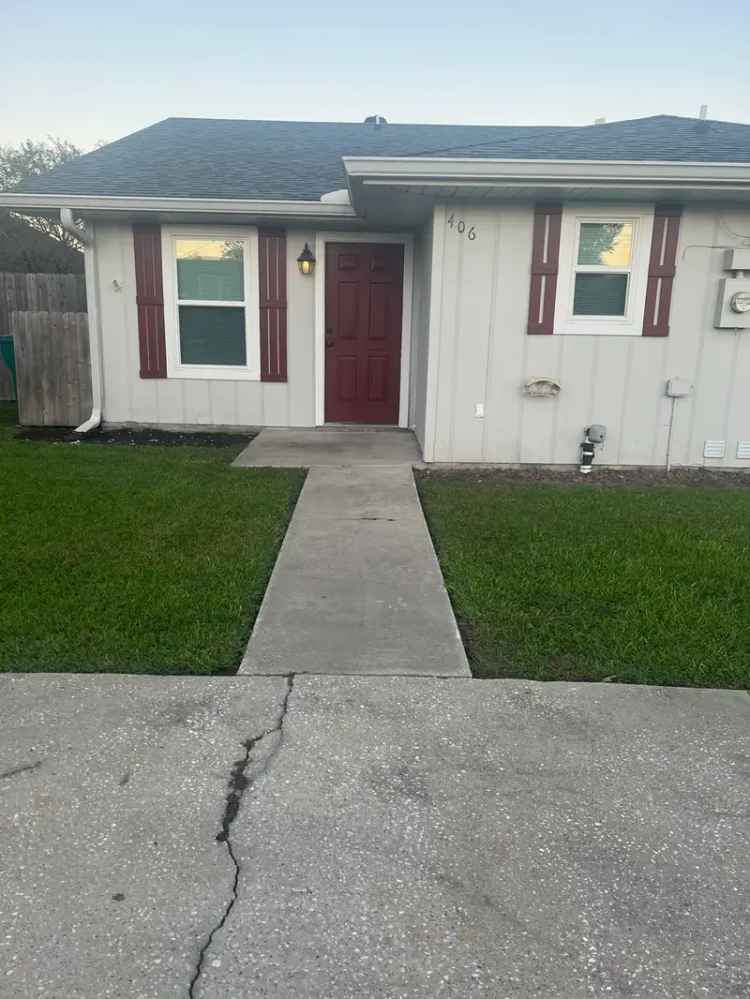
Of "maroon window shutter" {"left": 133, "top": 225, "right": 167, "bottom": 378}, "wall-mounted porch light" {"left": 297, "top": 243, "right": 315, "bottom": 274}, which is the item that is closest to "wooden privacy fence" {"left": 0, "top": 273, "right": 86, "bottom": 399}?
"maroon window shutter" {"left": 133, "top": 225, "right": 167, "bottom": 378}

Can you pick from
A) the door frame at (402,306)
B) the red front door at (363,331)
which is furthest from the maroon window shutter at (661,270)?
the red front door at (363,331)

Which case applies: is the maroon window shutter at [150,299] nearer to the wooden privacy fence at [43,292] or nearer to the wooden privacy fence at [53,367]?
the wooden privacy fence at [53,367]

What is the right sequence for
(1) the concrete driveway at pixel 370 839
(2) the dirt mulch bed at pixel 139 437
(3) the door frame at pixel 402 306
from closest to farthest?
(1) the concrete driveway at pixel 370 839
(2) the dirt mulch bed at pixel 139 437
(3) the door frame at pixel 402 306

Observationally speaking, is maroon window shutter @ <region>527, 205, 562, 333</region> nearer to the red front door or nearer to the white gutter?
the red front door

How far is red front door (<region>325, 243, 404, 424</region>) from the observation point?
29.9 ft

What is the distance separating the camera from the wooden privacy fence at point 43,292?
1272 cm

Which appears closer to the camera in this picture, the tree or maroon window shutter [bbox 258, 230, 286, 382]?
maroon window shutter [bbox 258, 230, 286, 382]

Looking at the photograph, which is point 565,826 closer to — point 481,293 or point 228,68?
point 481,293

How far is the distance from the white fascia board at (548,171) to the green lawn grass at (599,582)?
109 inches

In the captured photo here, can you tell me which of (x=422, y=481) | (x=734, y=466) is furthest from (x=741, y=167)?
(x=422, y=481)

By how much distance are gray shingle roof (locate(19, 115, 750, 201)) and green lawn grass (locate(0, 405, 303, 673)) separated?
11.5 ft

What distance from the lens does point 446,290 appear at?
714 centimetres

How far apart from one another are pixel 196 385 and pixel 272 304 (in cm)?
140

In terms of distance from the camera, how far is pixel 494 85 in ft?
62.4
